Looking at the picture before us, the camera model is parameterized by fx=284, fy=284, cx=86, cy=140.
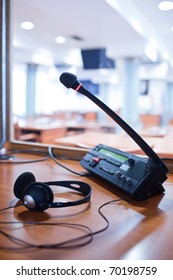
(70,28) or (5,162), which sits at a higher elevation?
(70,28)

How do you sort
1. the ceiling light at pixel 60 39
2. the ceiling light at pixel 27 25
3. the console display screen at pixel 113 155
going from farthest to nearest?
the ceiling light at pixel 60 39
the ceiling light at pixel 27 25
the console display screen at pixel 113 155

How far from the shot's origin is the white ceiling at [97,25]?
116 inches

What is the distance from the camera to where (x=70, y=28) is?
156 inches

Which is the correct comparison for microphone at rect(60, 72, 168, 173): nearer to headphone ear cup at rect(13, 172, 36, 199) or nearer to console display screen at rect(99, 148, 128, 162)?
console display screen at rect(99, 148, 128, 162)

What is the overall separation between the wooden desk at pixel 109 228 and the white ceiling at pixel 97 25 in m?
1.58

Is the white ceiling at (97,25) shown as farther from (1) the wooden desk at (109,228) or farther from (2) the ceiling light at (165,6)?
(1) the wooden desk at (109,228)

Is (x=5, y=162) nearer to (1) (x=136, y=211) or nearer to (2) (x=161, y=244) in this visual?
(1) (x=136, y=211)

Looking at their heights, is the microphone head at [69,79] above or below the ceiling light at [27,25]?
below

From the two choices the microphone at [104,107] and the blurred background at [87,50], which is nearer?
the microphone at [104,107]

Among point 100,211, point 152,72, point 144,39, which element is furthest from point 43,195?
point 152,72

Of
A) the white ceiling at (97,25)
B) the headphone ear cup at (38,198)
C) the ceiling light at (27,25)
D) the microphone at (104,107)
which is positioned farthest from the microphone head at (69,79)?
the ceiling light at (27,25)

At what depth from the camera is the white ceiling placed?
2.95 metres

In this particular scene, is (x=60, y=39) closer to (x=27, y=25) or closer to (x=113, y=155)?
(x=27, y=25)
